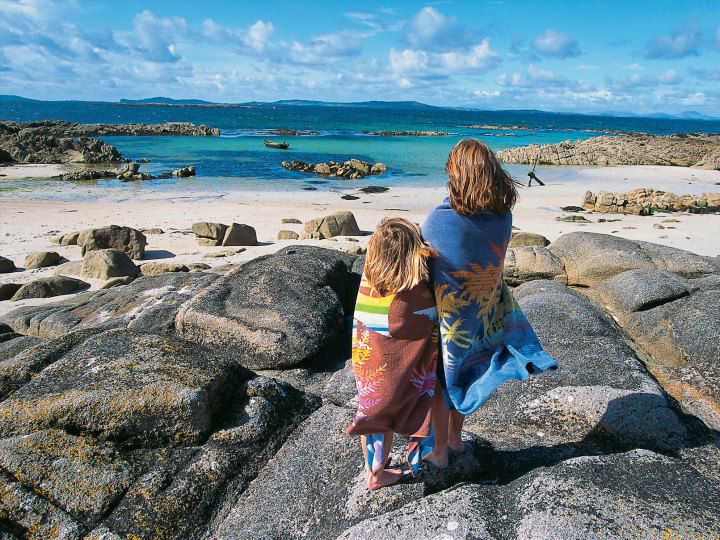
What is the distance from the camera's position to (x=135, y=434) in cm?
357

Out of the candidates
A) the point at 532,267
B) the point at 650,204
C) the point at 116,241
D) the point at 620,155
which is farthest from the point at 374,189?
the point at 620,155

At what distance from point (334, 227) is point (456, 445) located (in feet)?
46.1

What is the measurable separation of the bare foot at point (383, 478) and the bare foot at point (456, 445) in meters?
0.42

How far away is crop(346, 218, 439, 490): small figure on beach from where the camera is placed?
2.95m

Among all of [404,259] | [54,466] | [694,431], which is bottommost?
[694,431]

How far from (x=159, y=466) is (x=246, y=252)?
36.2ft

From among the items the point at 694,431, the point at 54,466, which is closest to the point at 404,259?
the point at 54,466

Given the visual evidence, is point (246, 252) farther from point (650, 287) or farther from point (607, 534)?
point (607, 534)

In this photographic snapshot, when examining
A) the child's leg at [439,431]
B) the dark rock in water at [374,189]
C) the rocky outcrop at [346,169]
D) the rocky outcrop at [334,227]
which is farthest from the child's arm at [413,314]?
the rocky outcrop at [346,169]

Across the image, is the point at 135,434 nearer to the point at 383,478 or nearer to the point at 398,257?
the point at 383,478

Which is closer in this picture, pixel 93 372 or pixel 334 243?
pixel 93 372

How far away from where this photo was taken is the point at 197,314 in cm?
554

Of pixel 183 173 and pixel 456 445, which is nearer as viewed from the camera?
pixel 456 445

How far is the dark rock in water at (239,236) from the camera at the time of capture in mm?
15336
